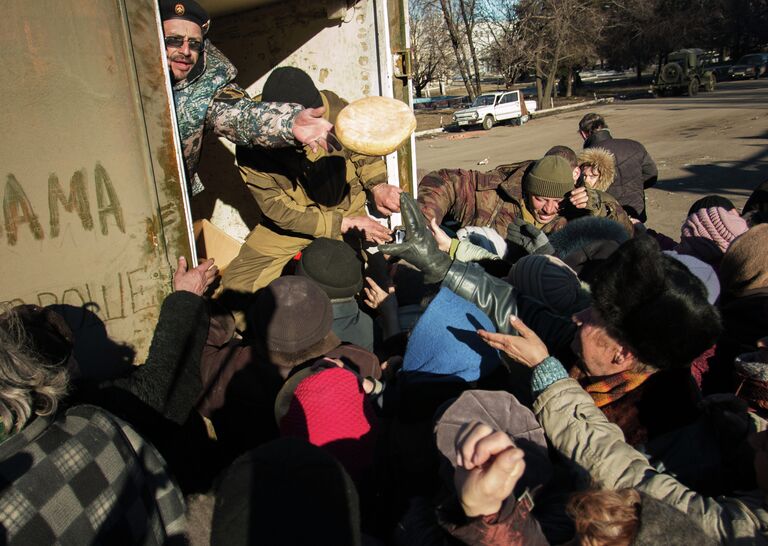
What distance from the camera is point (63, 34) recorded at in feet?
6.62

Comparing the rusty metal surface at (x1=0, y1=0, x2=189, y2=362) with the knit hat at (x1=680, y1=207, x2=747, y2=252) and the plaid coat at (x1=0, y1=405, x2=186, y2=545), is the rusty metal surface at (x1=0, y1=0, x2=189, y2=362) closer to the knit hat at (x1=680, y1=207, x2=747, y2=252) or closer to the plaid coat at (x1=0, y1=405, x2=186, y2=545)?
the plaid coat at (x1=0, y1=405, x2=186, y2=545)

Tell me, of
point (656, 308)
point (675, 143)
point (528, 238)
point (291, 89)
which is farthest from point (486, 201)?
point (675, 143)

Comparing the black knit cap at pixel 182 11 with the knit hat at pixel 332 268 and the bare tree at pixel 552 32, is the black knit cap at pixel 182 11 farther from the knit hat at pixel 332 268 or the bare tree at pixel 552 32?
the bare tree at pixel 552 32

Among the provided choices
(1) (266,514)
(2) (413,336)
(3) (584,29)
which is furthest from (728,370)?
(3) (584,29)

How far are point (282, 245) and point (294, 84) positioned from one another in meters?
0.99

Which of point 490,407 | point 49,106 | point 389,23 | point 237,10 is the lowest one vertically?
point 490,407

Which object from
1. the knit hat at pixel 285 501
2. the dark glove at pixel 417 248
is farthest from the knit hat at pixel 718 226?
the knit hat at pixel 285 501

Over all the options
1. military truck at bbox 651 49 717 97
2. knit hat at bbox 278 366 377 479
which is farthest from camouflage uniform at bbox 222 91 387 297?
military truck at bbox 651 49 717 97

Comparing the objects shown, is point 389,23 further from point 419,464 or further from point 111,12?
point 419,464

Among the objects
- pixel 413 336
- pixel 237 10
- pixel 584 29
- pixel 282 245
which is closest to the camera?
pixel 413 336

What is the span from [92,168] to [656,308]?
2.08 m

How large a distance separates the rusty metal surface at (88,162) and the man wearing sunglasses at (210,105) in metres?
0.56

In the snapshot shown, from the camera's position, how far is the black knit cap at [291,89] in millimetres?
3227

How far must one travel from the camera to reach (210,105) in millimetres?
2947
